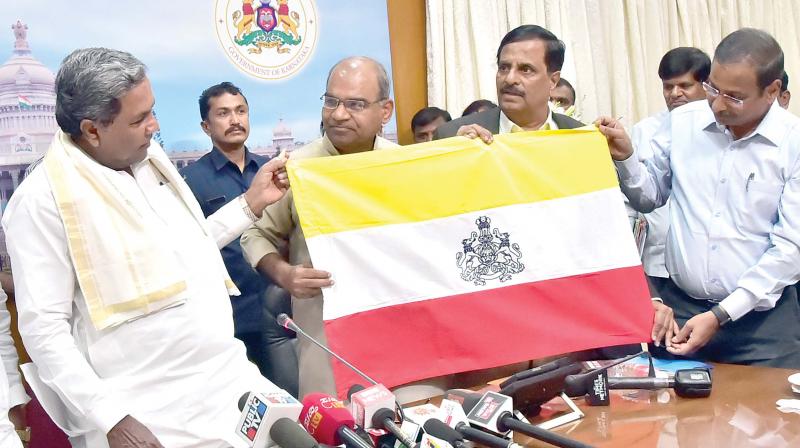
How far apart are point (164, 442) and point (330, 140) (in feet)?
3.86

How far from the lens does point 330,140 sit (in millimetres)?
2768

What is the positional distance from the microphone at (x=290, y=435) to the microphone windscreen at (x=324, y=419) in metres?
0.07

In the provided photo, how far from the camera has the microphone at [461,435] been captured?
1658 millimetres

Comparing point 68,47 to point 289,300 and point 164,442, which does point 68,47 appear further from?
point 164,442

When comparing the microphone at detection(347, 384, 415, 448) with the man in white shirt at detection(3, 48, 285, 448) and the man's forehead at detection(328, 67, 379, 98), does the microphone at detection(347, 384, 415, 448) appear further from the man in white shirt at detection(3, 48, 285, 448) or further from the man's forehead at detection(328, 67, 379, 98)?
the man's forehead at detection(328, 67, 379, 98)

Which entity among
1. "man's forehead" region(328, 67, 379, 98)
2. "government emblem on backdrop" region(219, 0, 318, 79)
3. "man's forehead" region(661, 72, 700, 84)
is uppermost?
"government emblem on backdrop" region(219, 0, 318, 79)

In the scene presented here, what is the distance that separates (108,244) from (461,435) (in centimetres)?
106

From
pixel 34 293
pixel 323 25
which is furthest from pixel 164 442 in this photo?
pixel 323 25

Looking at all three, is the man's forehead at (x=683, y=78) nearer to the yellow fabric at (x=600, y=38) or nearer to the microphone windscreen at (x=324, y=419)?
the yellow fabric at (x=600, y=38)

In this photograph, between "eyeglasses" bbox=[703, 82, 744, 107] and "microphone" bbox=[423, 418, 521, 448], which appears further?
"eyeglasses" bbox=[703, 82, 744, 107]

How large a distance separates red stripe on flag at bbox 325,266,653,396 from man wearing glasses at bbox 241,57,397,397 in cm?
19

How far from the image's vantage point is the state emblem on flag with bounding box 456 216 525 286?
2.64 meters

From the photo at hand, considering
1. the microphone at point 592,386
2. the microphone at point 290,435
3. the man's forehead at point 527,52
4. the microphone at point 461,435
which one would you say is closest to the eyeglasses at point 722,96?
the man's forehead at point 527,52

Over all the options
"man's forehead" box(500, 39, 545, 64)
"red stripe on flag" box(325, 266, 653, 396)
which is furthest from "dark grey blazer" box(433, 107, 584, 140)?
"red stripe on flag" box(325, 266, 653, 396)
